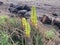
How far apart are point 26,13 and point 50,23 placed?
1.39m

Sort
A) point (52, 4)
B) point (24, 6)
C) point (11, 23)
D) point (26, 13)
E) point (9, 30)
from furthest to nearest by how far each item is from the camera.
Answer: point (52, 4) < point (24, 6) < point (26, 13) < point (11, 23) < point (9, 30)

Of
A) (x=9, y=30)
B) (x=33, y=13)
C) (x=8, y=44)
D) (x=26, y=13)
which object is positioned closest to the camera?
(x=33, y=13)

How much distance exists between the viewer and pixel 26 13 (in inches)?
356

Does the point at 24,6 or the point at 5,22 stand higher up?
the point at 5,22

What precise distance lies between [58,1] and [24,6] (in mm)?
1765

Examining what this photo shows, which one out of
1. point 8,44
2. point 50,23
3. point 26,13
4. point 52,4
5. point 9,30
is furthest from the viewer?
point 52,4

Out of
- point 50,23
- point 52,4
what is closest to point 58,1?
point 52,4

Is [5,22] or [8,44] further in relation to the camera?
[5,22]

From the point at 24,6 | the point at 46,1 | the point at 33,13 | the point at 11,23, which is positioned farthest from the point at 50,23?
the point at 33,13

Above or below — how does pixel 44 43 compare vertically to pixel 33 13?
below

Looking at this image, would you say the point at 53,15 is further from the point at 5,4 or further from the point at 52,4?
the point at 5,4

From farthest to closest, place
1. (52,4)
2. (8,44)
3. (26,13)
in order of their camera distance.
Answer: (52,4) < (26,13) < (8,44)

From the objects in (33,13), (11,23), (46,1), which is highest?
(33,13)

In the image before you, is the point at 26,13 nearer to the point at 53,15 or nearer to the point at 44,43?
the point at 53,15
